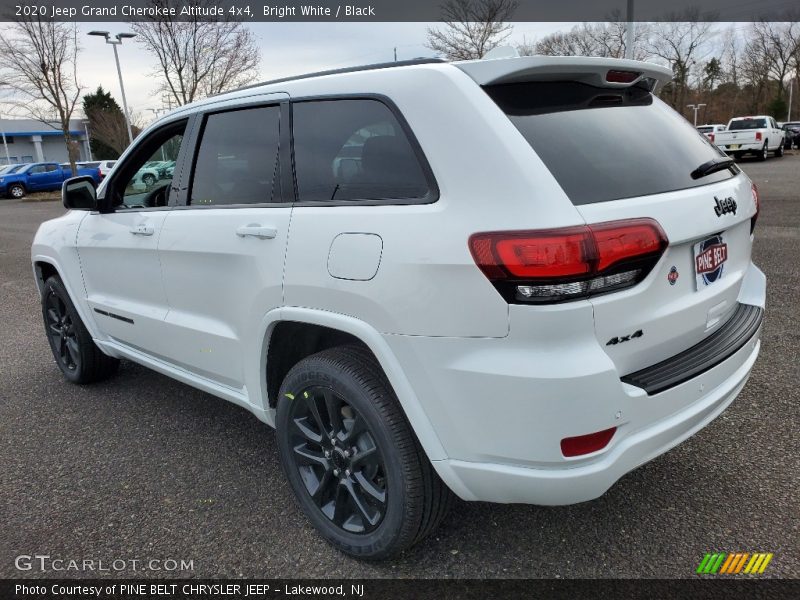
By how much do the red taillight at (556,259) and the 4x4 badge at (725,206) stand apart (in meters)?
0.59

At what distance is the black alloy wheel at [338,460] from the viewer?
234 cm

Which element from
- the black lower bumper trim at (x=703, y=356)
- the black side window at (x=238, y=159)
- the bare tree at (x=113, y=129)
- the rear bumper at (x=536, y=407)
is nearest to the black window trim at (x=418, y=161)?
the black side window at (x=238, y=159)

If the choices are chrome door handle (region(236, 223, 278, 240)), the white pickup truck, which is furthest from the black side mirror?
the white pickup truck

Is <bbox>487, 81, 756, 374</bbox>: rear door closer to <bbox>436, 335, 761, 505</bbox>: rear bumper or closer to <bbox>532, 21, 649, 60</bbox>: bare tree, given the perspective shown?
<bbox>436, 335, 761, 505</bbox>: rear bumper

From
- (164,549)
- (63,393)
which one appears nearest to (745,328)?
(164,549)

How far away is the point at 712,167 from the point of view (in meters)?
2.40

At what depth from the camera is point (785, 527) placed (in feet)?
8.10

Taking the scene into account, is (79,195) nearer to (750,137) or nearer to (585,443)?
(585,443)

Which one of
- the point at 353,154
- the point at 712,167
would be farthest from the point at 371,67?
the point at 712,167

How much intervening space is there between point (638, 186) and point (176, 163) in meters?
2.36

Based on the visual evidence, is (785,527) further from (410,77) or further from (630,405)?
(410,77)

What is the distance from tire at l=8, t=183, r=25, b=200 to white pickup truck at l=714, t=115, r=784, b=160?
31572 millimetres

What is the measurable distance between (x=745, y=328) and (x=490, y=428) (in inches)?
49.7

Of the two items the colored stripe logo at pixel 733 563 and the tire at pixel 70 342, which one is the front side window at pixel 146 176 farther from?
the colored stripe logo at pixel 733 563
